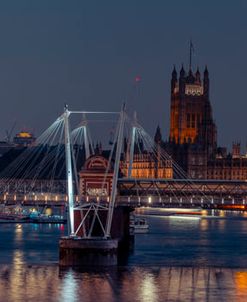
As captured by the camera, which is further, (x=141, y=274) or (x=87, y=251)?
(x=87, y=251)

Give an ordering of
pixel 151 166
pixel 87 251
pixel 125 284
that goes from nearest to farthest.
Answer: pixel 125 284, pixel 87 251, pixel 151 166

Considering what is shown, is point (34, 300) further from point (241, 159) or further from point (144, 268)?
point (241, 159)

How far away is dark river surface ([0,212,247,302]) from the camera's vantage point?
6044 cm

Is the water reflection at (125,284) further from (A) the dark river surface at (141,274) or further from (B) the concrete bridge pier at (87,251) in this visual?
(B) the concrete bridge pier at (87,251)

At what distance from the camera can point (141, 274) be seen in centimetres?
6819

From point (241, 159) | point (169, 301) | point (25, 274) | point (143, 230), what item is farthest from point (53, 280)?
point (241, 159)

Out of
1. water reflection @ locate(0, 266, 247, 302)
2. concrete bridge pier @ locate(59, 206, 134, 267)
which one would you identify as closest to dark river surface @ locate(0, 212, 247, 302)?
water reflection @ locate(0, 266, 247, 302)

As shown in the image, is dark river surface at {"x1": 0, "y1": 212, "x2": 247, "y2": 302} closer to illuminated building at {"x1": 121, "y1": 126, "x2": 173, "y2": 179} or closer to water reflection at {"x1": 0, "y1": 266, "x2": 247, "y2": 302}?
water reflection at {"x1": 0, "y1": 266, "x2": 247, "y2": 302}

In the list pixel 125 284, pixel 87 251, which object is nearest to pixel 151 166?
pixel 87 251

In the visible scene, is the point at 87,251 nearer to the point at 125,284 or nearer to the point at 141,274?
the point at 141,274

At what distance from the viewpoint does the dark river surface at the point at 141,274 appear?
60.4 metres

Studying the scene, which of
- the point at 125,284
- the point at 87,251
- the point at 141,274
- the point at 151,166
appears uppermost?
the point at 151,166

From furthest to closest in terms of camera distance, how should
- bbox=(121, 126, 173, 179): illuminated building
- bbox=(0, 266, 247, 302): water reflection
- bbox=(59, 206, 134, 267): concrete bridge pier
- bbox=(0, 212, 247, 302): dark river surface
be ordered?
bbox=(121, 126, 173, 179): illuminated building, bbox=(59, 206, 134, 267): concrete bridge pier, bbox=(0, 212, 247, 302): dark river surface, bbox=(0, 266, 247, 302): water reflection

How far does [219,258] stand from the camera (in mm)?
79438
